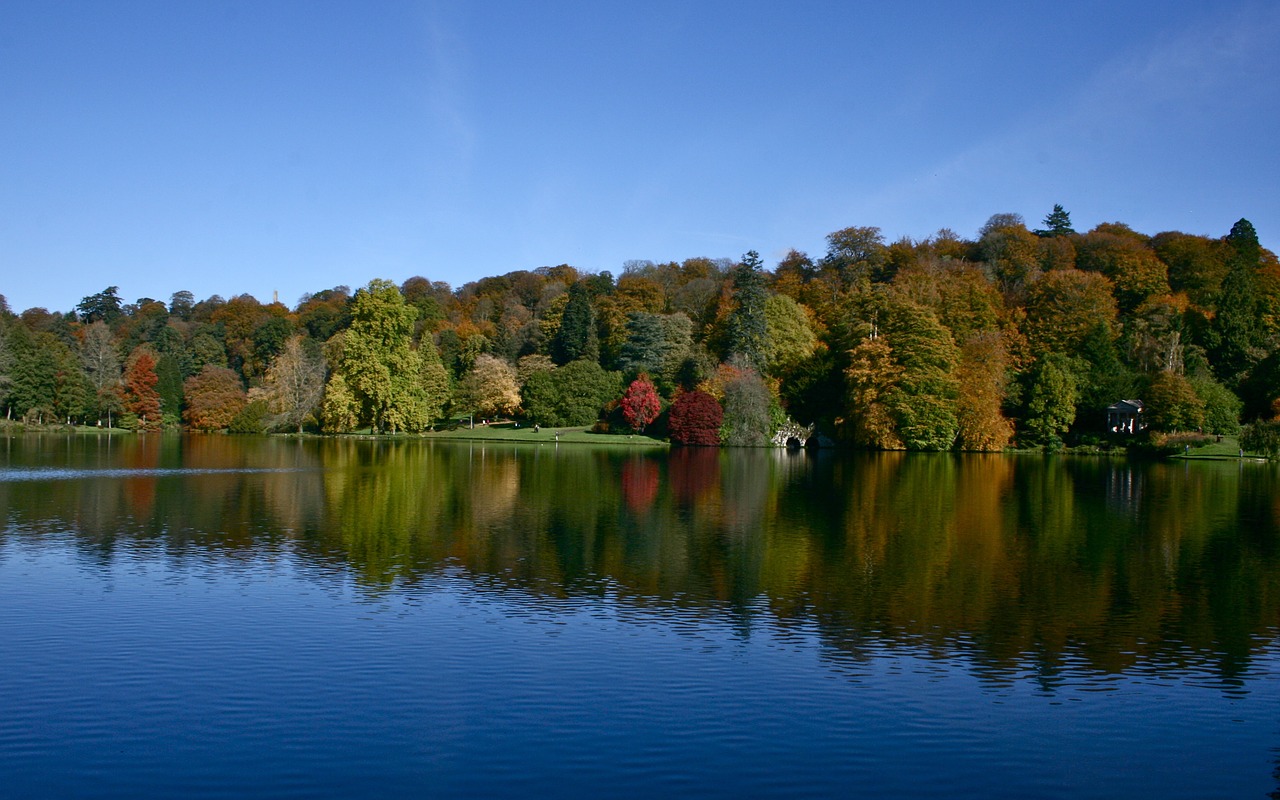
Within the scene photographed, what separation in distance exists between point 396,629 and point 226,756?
15.1ft

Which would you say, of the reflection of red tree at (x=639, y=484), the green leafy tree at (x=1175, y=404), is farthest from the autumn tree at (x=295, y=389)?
the green leafy tree at (x=1175, y=404)

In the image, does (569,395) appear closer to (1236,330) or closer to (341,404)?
(341,404)

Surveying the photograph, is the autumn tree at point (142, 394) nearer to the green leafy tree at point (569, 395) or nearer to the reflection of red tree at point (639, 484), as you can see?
the green leafy tree at point (569, 395)

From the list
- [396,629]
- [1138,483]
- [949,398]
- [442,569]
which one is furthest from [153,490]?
[949,398]

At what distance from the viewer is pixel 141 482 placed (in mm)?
→ 33250

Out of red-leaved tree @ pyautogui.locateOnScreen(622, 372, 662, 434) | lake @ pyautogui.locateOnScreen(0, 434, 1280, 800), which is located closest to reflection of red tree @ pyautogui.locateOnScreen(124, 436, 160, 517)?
lake @ pyautogui.locateOnScreen(0, 434, 1280, 800)

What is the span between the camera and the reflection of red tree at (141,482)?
2680 cm

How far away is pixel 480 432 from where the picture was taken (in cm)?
7694

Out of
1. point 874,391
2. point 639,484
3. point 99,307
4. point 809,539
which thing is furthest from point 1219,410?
point 99,307

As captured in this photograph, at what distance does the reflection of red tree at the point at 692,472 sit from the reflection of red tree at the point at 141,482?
49.6 feet

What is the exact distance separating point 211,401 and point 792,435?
1953 inches

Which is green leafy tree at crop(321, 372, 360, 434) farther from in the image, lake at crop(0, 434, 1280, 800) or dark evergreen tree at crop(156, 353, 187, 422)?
lake at crop(0, 434, 1280, 800)

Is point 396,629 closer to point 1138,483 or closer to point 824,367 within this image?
point 1138,483

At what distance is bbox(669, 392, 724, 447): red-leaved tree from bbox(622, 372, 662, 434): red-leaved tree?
2951mm
